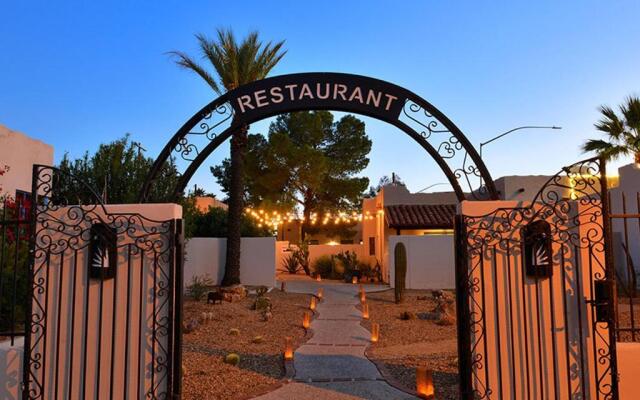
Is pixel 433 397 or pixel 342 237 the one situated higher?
pixel 342 237

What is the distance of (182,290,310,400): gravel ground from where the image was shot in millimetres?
6590

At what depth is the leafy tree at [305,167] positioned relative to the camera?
30.6m

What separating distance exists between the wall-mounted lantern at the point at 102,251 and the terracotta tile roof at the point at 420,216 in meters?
18.3

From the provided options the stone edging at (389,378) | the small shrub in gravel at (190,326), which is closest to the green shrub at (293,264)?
the small shrub in gravel at (190,326)

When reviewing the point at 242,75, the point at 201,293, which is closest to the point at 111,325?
the point at 201,293

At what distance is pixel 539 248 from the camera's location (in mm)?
5211

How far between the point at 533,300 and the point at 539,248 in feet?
1.87

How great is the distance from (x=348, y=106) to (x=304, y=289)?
14.9m

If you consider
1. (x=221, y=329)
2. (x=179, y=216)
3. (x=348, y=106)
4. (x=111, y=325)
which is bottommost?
(x=221, y=329)

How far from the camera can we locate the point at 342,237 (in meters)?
36.3

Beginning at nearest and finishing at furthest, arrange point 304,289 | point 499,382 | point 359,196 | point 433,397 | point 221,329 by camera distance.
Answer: point 499,382 < point 433,397 < point 221,329 < point 304,289 < point 359,196

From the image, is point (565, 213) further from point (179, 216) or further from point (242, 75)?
point (242, 75)

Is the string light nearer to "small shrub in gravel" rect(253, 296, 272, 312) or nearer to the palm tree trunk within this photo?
the palm tree trunk

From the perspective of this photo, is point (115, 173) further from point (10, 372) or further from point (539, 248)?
point (539, 248)
